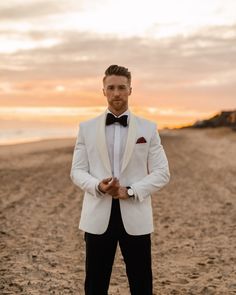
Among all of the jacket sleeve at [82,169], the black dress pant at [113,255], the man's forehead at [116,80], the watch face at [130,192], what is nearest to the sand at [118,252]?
the black dress pant at [113,255]

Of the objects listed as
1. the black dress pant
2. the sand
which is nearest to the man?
the black dress pant

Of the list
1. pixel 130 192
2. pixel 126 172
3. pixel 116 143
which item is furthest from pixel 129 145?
pixel 130 192

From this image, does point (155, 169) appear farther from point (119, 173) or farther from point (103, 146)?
point (103, 146)

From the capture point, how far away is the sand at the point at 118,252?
6.73 meters

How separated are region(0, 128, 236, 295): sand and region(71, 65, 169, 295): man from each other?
2.43 metres

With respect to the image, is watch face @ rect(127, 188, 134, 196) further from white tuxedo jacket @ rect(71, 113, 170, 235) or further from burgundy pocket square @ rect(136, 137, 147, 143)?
burgundy pocket square @ rect(136, 137, 147, 143)

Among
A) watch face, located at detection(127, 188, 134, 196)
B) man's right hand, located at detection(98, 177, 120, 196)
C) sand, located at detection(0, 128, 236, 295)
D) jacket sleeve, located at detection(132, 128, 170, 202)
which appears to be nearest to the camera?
man's right hand, located at detection(98, 177, 120, 196)

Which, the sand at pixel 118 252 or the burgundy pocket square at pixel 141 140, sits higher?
the burgundy pocket square at pixel 141 140

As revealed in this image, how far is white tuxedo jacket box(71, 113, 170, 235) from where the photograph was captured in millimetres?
4008

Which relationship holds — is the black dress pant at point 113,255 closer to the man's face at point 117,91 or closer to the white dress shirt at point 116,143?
the white dress shirt at point 116,143

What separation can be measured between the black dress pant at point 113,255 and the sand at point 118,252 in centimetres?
217

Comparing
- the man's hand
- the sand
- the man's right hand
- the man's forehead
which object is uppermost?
the man's forehead

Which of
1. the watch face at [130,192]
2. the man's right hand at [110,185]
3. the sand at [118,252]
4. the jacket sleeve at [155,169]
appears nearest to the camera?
the man's right hand at [110,185]

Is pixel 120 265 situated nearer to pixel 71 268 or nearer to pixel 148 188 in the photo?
pixel 71 268
